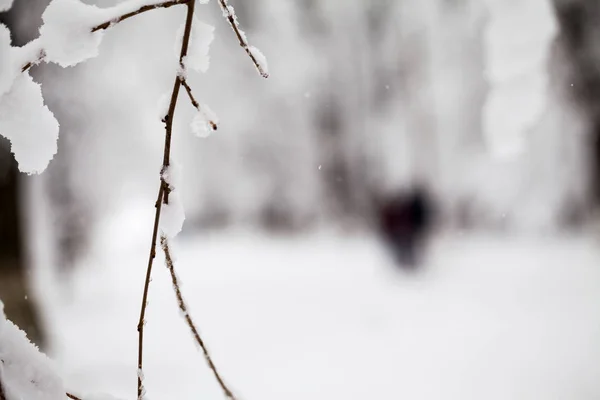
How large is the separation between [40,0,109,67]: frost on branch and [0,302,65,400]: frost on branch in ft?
1.30

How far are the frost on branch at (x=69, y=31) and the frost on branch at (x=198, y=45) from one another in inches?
5.0

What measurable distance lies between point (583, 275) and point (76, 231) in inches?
383

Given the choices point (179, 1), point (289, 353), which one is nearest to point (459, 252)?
point (289, 353)

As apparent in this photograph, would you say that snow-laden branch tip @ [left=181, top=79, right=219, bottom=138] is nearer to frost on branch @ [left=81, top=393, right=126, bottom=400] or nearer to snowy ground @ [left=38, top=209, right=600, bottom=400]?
frost on branch @ [left=81, top=393, right=126, bottom=400]

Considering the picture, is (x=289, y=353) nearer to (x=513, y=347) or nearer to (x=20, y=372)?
(x=513, y=347)

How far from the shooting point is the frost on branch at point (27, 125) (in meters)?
0.72

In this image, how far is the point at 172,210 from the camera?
72cm

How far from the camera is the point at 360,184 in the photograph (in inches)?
555

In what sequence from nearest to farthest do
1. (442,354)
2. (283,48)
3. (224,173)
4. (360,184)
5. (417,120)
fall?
(442,354) → (283,48) → (417,120) → (360,184) → (224,173)

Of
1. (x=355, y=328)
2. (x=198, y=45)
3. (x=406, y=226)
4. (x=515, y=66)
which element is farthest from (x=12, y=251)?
(x=406, y=226)

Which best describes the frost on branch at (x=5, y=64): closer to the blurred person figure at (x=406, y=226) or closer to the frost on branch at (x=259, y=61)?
the frost on branch at (x=259, y=61)

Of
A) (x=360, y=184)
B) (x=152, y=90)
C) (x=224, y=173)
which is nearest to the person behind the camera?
(x=152, y=90)

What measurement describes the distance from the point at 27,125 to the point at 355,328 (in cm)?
590

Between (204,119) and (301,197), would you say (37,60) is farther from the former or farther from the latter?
(301,197)
